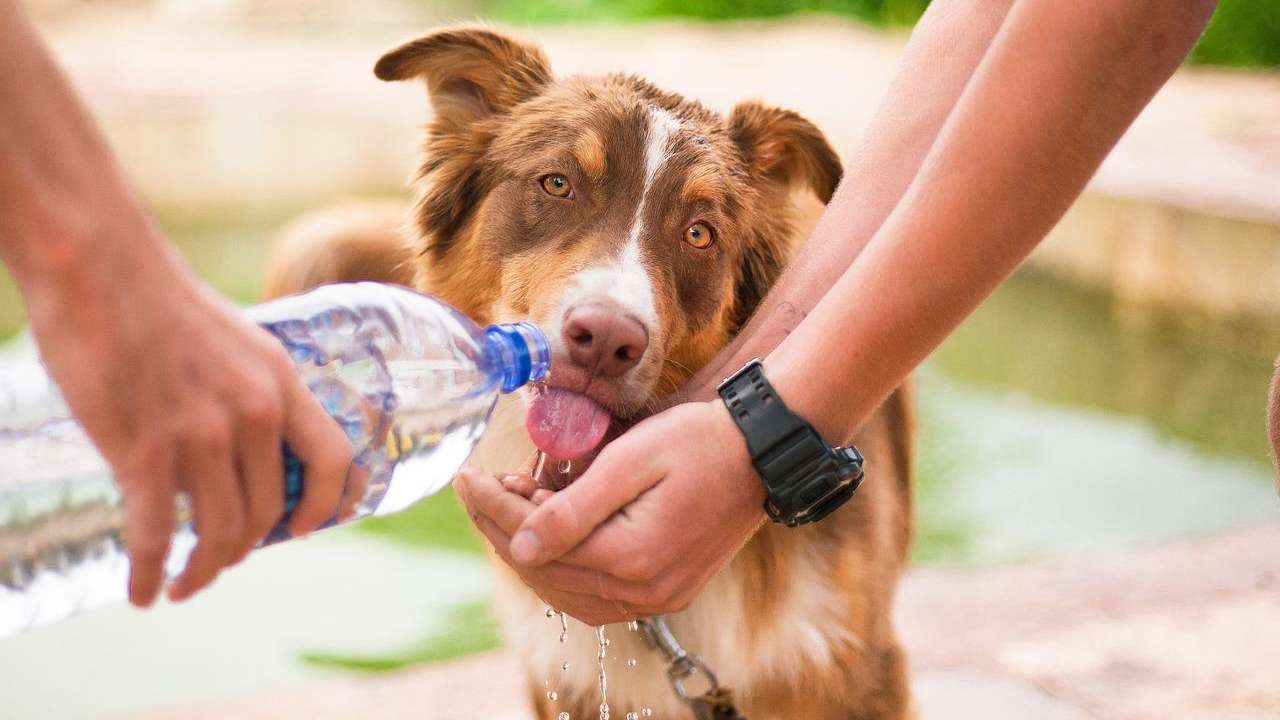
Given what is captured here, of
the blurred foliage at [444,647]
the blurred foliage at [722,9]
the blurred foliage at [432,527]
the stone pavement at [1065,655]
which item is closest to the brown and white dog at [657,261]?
the stone pavement at [1065,655]

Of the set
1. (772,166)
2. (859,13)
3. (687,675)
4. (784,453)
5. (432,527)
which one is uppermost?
(859,13)

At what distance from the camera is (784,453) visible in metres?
1.66

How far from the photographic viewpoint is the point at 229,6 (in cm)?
1656

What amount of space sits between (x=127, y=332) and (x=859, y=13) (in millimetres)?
14852

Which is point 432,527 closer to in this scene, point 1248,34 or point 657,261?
point 657,261

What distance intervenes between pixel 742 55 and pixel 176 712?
33.1 feet

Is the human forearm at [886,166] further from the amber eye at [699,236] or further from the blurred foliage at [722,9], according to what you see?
the blurred foliage at [722,9]

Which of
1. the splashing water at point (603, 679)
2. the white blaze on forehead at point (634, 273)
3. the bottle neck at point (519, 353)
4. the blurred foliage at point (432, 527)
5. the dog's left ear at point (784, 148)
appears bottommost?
the blurred foliage at point (432, 527)

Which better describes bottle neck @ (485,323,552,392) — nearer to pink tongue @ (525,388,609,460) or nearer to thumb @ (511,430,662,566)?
pink tongue @ (525,388,609,460)

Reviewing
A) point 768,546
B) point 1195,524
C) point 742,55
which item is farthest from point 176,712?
point 742,55

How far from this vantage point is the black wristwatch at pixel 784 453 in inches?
65.5

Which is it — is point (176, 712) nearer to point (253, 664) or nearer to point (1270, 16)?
point (253, 664)

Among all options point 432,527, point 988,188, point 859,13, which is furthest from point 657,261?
point 859,13

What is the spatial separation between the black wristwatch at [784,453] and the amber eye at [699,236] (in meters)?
0.69
